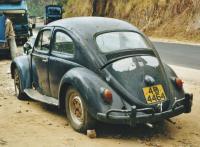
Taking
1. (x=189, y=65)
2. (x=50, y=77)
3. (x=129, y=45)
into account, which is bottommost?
(x=189, y=65)

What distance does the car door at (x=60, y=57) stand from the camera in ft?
25.7

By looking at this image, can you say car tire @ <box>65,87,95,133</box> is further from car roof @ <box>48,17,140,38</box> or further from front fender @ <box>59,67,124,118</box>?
car roof @ <box>48,17,140,38</box>

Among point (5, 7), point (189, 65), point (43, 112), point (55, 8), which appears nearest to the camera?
point (43, 112)

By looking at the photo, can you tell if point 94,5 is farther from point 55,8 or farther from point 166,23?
point 166,23

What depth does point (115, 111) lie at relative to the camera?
6.71 meters

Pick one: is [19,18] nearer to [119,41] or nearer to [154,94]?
[119,41]

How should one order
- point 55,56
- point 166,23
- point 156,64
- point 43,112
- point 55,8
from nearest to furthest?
point 156,64 → point 55,56 → point 43,112 → point 166,23 → point 55,8

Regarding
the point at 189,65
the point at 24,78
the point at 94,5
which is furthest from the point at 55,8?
the point at 24,78

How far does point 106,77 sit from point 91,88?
0.97 ft

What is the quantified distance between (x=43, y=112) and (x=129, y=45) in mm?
2297

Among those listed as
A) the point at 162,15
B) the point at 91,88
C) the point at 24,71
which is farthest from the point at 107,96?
the point at 162,15

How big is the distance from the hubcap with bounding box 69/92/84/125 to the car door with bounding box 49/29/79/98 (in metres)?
0.56

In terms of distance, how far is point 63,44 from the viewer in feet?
26.8

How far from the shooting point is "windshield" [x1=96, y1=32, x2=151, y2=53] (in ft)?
24.7
